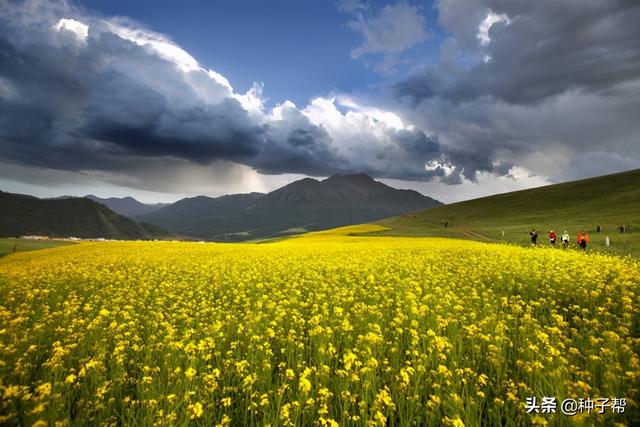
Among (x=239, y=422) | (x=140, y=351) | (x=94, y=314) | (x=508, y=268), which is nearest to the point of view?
(x=239, y=422)

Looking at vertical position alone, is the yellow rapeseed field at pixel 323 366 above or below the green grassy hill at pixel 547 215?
below

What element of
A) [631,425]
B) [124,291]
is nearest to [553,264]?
[631,425]

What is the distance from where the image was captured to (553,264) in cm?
1559

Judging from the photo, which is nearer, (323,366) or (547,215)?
(323,366)

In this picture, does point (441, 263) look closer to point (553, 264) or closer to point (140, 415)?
point (553, 264)

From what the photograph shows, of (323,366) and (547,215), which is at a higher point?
(547,215)

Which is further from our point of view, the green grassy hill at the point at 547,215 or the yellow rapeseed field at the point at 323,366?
the green grassy hill at the point at 547,215

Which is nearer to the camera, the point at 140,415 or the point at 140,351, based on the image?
the point at 140,415

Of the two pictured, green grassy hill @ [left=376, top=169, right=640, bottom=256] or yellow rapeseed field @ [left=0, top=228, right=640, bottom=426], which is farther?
green grassy hill @ [left=376, top=169, right=640, bottom=256]

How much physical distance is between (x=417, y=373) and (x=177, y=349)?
4.51 metres

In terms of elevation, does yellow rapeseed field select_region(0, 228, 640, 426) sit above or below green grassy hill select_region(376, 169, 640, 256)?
below

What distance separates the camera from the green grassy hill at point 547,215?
50.3m

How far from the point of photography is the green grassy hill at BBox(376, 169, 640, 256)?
165 feet

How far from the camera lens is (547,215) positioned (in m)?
76.2
